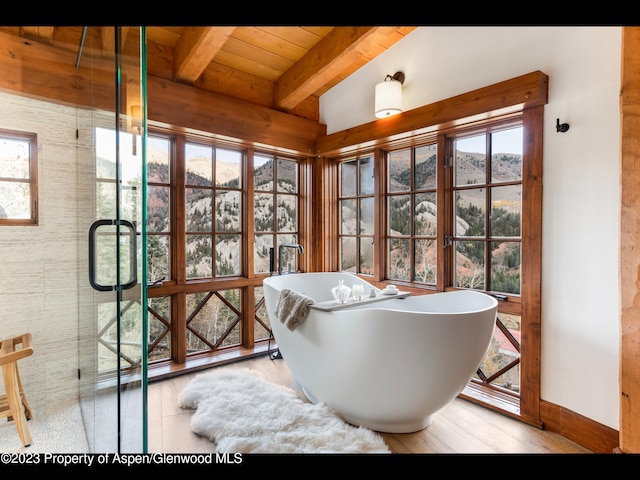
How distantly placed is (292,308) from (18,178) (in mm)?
1802

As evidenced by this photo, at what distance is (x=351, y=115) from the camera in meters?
Result: 3.22

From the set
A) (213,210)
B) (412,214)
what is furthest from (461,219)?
(213,210)

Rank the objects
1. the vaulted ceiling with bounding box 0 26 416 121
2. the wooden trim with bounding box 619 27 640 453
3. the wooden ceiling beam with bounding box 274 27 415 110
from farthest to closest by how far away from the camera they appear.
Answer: the wooden ceiling beam with bounding box 274 27 415 110
the vaulted ceiling with bounding box 0 26 416 121
the wooden trim with bounding box 619 27 640 453

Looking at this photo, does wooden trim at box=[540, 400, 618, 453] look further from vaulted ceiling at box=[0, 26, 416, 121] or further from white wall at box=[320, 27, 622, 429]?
vaulted ceiling at box=[0, 26, 416, 121]

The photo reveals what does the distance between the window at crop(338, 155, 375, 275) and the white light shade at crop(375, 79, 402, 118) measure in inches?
22.1

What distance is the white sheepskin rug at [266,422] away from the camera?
67.9 inches

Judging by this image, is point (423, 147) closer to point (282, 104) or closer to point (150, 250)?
point (282, 104)

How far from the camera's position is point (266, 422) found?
1910mm

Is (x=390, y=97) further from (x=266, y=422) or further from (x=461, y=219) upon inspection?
(x=266, y=422)

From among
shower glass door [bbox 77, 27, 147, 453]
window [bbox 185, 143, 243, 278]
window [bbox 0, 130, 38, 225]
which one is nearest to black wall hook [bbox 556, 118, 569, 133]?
shower glass door [bbox 77, 27, 147, 453]

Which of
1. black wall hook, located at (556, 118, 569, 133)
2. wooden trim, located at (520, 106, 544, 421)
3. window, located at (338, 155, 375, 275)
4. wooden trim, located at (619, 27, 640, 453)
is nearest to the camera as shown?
wooden trim, located at (619, 27, 640, 453)

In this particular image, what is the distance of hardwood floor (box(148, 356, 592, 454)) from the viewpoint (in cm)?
181
